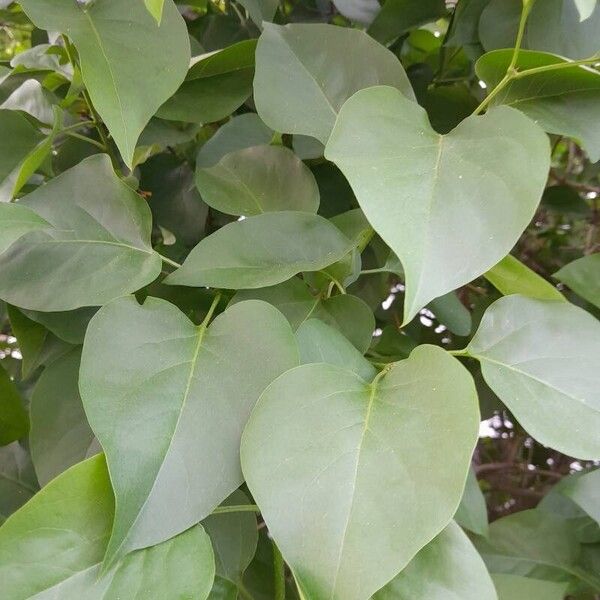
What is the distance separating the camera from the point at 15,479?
419 millimetres

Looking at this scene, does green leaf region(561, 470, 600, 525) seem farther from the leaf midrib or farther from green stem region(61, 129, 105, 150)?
green stem region(61, 129, 105, 150)

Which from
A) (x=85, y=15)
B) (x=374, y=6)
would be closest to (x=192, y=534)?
(x=85, y=15)

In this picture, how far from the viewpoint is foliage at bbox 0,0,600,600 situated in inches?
9.1

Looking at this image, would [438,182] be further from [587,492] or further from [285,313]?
[587,492]

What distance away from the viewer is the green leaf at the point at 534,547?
1.45 ft

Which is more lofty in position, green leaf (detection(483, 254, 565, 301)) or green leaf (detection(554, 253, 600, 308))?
green leaf (detection(483, 254, 565, 301))

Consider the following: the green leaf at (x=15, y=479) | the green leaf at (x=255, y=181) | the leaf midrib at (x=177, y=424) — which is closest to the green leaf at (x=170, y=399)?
the leaf midrib at (x=177, y=424)

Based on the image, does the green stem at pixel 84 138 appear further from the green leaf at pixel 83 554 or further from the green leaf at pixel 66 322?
the green leaf at pixel 83 554

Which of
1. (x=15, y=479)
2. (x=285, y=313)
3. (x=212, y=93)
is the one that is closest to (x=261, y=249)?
(x=285, y=313)

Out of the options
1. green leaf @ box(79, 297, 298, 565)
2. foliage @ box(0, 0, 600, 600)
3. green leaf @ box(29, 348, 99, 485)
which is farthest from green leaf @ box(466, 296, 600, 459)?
green leaf @ box(29, 348, 99, 485)

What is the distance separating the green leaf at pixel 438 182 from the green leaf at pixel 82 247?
5.0 inches

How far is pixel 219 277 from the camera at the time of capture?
1.00 feet

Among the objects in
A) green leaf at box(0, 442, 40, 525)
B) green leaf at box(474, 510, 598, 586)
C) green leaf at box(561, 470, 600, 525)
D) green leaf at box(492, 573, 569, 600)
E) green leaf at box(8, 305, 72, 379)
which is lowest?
green leaf at box(474, 510, 598, 586)

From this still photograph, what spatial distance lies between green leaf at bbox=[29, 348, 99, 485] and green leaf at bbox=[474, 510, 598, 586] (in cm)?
28
